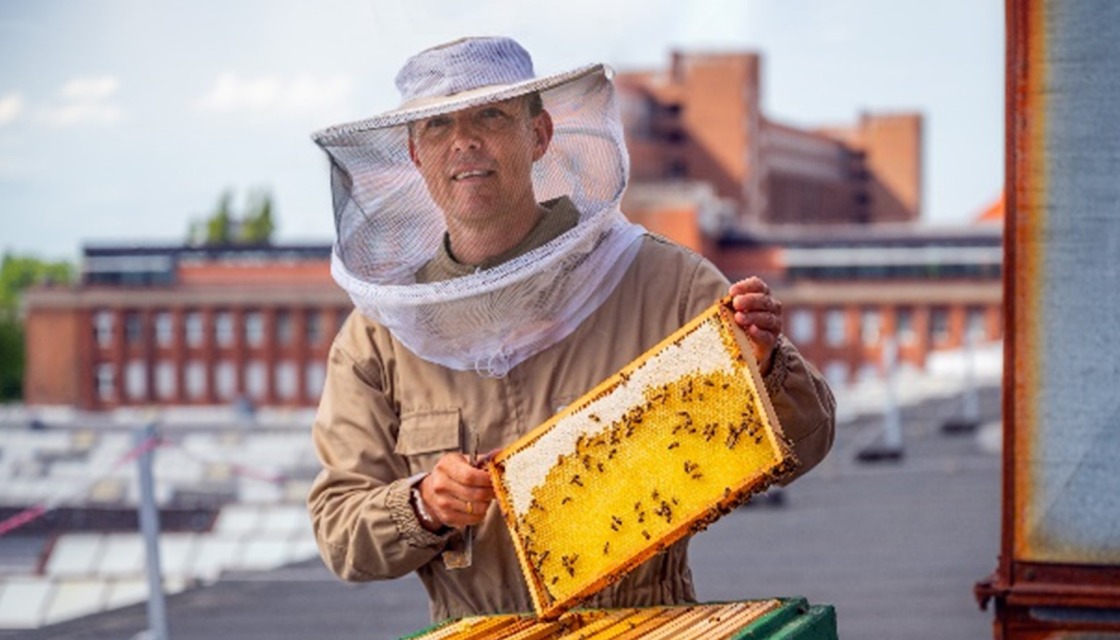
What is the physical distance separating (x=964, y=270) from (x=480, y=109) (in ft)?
217

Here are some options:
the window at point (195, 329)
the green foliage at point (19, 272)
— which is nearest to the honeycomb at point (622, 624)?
the window at point (195, 329)

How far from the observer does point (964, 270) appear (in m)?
66.8

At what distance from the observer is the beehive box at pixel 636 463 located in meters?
2.16

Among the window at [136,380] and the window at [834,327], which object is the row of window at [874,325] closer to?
the window at [834,327]

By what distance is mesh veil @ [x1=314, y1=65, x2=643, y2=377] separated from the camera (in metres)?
2.52

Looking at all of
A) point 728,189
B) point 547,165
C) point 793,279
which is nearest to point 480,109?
point 547,165

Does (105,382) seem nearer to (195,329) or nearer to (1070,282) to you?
(195,329)

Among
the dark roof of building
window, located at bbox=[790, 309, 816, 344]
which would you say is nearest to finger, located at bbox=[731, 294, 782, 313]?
the dark roof of building

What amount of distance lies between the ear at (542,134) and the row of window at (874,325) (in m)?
64.4

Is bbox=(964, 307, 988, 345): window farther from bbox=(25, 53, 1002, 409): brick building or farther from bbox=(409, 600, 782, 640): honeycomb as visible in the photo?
bbox=(409, 600, 782, 640): honeycomb

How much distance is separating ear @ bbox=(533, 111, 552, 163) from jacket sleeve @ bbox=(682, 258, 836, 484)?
11.8 inches

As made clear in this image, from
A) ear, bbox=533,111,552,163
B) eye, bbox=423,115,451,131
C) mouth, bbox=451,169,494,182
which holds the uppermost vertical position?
eye, bbox=423,115,451,131

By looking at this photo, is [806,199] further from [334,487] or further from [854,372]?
[334,487]

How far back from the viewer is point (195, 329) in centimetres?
7131
